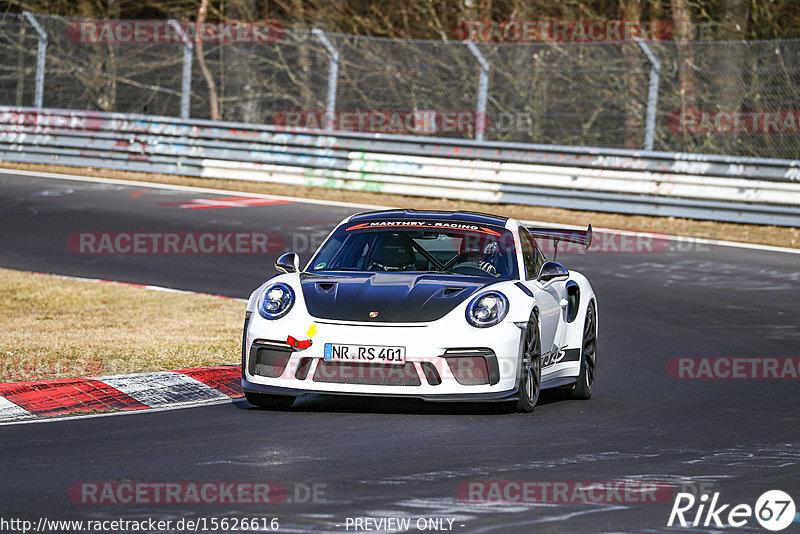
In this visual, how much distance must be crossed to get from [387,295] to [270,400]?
0.93 m

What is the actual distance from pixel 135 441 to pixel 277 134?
53.8 ft

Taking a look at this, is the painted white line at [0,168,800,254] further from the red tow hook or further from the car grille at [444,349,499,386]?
the red tow hook

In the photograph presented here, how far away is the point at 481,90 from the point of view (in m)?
21.0

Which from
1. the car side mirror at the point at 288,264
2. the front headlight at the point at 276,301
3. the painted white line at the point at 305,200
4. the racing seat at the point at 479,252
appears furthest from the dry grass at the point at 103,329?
the painted white line at the point at 305,200

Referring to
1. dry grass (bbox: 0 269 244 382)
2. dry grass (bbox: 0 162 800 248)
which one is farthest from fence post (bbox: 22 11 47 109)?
dry grass (bbox: 0 269 244 382)

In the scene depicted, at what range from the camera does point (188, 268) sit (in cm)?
1522

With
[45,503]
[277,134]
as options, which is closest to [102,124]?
[277,134]

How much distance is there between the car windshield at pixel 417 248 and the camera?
335 inches

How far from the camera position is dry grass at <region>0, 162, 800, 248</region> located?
60.6ft

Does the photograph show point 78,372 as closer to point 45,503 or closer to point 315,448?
point 315,448

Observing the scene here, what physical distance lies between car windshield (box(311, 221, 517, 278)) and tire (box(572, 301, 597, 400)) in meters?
0.92

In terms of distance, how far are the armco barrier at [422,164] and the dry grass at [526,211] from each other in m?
0.14

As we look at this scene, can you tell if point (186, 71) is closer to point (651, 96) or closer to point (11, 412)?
point (651, 96)

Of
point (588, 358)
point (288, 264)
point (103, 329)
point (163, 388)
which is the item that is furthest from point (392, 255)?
point (103, 329)
